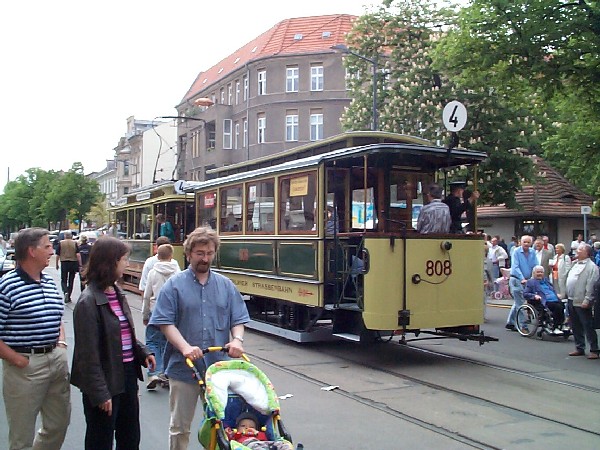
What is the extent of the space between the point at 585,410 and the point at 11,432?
224 inches

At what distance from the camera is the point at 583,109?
16.7 m

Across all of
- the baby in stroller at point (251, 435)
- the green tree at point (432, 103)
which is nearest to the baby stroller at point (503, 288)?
the green tree at point (432, 103)

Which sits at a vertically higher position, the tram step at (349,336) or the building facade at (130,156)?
the building facade at (130,156)

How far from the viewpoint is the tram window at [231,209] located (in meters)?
13.8

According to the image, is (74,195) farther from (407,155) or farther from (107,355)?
(107,355)

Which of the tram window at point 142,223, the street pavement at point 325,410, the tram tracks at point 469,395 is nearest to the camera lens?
the street pavement at point 325,410

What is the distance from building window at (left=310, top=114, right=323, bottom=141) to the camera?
44941mm

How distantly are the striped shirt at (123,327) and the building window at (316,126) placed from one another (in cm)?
A: 4079

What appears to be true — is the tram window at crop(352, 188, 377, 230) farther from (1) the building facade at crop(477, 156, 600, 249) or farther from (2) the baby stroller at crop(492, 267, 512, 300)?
(1) the building facade at crop(477, 156, 600, 249)

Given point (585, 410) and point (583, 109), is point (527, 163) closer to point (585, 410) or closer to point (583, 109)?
point (583, 109)

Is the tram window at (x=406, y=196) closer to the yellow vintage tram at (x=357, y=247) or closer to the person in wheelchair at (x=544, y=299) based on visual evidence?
the yellow vintage tram at (x=357, y=247)

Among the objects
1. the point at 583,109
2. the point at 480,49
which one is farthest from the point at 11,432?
the point at 583,109

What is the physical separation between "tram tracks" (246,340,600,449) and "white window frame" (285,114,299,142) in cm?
3476

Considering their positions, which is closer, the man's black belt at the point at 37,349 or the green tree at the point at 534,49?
the man's black belt at the point at 37,349
